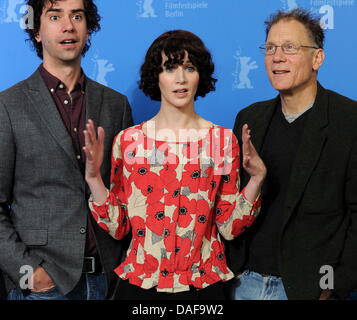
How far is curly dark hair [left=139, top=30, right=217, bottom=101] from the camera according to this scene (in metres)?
2.04

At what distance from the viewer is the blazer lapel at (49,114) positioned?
208cm

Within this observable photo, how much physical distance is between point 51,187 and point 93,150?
0.83 feet

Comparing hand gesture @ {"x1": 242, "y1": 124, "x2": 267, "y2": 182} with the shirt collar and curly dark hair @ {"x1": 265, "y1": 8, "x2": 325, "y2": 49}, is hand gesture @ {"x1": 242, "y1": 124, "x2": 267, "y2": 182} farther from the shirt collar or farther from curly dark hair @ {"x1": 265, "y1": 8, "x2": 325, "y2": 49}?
the shirt collar

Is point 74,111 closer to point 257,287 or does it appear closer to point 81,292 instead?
point 81,292

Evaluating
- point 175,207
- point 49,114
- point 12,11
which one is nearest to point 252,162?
point 175,207

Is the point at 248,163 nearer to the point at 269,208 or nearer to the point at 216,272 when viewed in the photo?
the point at 269,208

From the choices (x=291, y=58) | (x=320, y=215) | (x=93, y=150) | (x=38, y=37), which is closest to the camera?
(x=93, y=150)

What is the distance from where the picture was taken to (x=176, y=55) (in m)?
2.03

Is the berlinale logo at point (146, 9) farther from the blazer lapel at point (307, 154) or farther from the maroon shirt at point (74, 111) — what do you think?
the blazer lapel at point (307, 154)

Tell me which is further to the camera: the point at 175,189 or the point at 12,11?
the point at 12,11

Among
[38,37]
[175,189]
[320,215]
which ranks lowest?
[320,215]

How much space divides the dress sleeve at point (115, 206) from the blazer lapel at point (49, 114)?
0.46 ft

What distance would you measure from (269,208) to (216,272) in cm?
29

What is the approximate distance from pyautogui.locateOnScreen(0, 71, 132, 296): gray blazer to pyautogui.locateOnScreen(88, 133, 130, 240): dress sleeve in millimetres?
85
